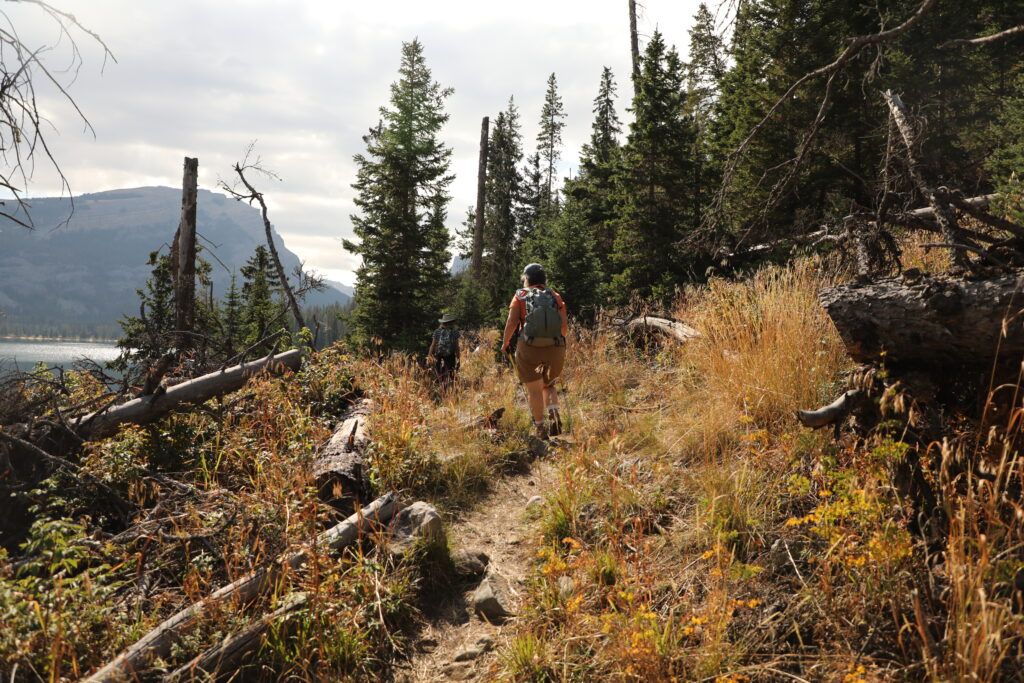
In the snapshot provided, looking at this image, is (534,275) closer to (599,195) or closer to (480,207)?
(599,195)

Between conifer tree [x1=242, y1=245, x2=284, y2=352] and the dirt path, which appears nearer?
the dirt path

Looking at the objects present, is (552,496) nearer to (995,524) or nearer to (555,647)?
(555,647)

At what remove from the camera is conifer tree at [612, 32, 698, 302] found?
1142 centimetres

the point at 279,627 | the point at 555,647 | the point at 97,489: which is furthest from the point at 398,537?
the point at 97,489

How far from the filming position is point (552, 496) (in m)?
3.87

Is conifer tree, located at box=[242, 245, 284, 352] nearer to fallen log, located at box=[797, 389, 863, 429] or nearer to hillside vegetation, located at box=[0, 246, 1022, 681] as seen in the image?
hillside vegetation, located at box=[0, 246, 1022, 681]

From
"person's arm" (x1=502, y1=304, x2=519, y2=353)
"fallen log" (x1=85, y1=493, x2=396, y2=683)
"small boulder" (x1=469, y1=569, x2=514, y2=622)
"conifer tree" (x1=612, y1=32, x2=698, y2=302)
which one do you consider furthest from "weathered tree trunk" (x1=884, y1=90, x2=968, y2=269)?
"conifer tree" (x1=612, y1=32, x2=698, y2=302)

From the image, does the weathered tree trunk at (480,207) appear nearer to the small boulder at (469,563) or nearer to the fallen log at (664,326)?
the fallen log at (664,326)

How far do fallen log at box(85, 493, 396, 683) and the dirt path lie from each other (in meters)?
0.78

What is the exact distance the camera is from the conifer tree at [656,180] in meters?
11.4

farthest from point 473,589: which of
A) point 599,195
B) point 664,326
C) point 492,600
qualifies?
point 599,195

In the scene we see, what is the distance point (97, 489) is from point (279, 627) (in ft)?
8.64

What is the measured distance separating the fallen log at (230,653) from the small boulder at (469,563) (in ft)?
3.85

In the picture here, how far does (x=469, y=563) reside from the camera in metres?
3.61
